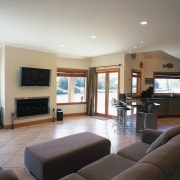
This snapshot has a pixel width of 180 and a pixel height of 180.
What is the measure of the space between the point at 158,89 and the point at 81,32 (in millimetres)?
5971

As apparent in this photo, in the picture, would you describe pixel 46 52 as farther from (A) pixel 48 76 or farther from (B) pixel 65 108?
(B) pixel 65 108

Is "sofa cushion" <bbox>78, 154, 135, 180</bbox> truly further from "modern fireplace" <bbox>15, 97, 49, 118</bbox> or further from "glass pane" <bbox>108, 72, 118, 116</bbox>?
"glass pane" <bbox>108, 72, 118, 116</bbox>

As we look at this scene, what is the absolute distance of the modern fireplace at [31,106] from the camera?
19.8ft

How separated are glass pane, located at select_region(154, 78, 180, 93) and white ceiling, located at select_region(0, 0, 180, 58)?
155 inches

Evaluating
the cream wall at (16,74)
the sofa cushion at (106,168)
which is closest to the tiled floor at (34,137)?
the cream wall at (16,74)

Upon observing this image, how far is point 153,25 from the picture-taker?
12.0 ft

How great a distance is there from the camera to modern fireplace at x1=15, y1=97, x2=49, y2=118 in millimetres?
6047

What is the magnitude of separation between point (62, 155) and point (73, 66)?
592 centimetres

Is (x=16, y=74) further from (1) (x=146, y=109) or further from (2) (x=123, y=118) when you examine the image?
(1) (x=146, y=109)

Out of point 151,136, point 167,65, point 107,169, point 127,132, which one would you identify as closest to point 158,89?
point 167,65

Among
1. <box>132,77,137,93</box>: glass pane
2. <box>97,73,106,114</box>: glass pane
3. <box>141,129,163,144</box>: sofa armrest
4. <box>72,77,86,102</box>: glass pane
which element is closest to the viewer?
<box>141,129,163,144</box>: sofa armrest

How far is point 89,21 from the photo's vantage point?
11.4 ft

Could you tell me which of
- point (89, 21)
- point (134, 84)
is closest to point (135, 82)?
point (134, 84)

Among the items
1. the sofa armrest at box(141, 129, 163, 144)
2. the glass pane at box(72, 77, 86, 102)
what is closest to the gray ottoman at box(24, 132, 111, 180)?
the sofa armrest at box(141, 129, 163, 144)
